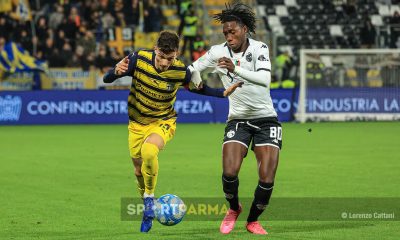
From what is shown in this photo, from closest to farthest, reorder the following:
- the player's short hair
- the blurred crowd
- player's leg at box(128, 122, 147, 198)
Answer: the player's short hair → player's leg at box(128, 122, 147, 198) → the blurred crowd

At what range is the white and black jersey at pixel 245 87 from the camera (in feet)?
30.6

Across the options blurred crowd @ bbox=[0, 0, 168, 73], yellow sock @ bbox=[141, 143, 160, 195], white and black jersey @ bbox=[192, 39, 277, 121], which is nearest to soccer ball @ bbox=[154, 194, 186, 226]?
yellow sock @ bbox=[141, 143, 160, 195]

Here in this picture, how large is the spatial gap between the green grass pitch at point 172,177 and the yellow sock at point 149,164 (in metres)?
0.46

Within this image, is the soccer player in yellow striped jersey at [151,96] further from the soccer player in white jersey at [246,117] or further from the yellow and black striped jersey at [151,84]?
the soccer player in white jersey at [246,117]

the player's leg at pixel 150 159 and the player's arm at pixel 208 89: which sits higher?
the player's arm at pixel 208 89

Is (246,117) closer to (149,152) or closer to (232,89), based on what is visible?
(232,89)

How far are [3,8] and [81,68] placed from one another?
162 inches

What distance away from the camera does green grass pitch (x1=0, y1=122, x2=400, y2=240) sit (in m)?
9.40

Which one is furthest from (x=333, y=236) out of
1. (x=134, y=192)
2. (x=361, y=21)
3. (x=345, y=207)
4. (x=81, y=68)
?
(x=361, y=21)

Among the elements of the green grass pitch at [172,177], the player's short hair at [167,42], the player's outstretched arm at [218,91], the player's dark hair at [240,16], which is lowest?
the green grass pitch at [172,177]

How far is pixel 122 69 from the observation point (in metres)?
9.27

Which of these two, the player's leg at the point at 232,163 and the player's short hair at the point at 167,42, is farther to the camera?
the player's leg at the point at 232,163

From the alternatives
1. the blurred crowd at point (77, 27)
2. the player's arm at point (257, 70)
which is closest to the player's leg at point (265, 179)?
the player's arm at point (257, 70)
